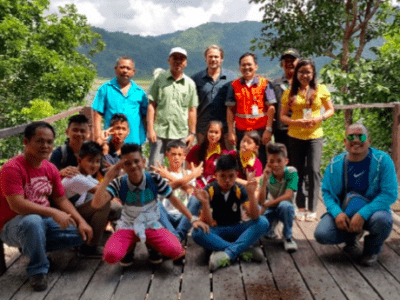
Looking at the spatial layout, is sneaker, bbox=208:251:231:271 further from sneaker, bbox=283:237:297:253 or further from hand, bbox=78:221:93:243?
hand, bbox=78:221:93:243

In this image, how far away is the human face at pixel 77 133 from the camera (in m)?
3.44

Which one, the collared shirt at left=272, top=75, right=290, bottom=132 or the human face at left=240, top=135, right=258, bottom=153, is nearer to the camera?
the human face at left=240, top=135, right=258, bottom=153

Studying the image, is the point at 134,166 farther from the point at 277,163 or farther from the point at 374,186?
the point at 374,186

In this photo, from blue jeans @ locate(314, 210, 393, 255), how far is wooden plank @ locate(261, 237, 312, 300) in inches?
12.5

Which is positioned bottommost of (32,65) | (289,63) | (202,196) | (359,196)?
(359,196)

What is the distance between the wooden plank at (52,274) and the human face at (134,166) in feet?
2.68

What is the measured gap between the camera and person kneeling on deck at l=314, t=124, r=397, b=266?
307 centimetres

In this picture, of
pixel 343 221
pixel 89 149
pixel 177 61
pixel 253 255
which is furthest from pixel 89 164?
pixel 343 221

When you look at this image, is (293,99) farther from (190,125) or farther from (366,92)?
(366,92)

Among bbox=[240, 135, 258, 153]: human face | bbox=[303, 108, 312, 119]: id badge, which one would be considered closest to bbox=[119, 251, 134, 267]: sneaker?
bbox=[240, 135, 258, 153]: human face

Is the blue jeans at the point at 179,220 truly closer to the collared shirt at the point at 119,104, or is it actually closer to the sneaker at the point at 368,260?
the collared shirt at the point at 119,104

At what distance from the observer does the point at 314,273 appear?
2.97 metres

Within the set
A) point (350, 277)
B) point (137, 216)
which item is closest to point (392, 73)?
point (350, 277)

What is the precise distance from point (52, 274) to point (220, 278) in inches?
46.0
